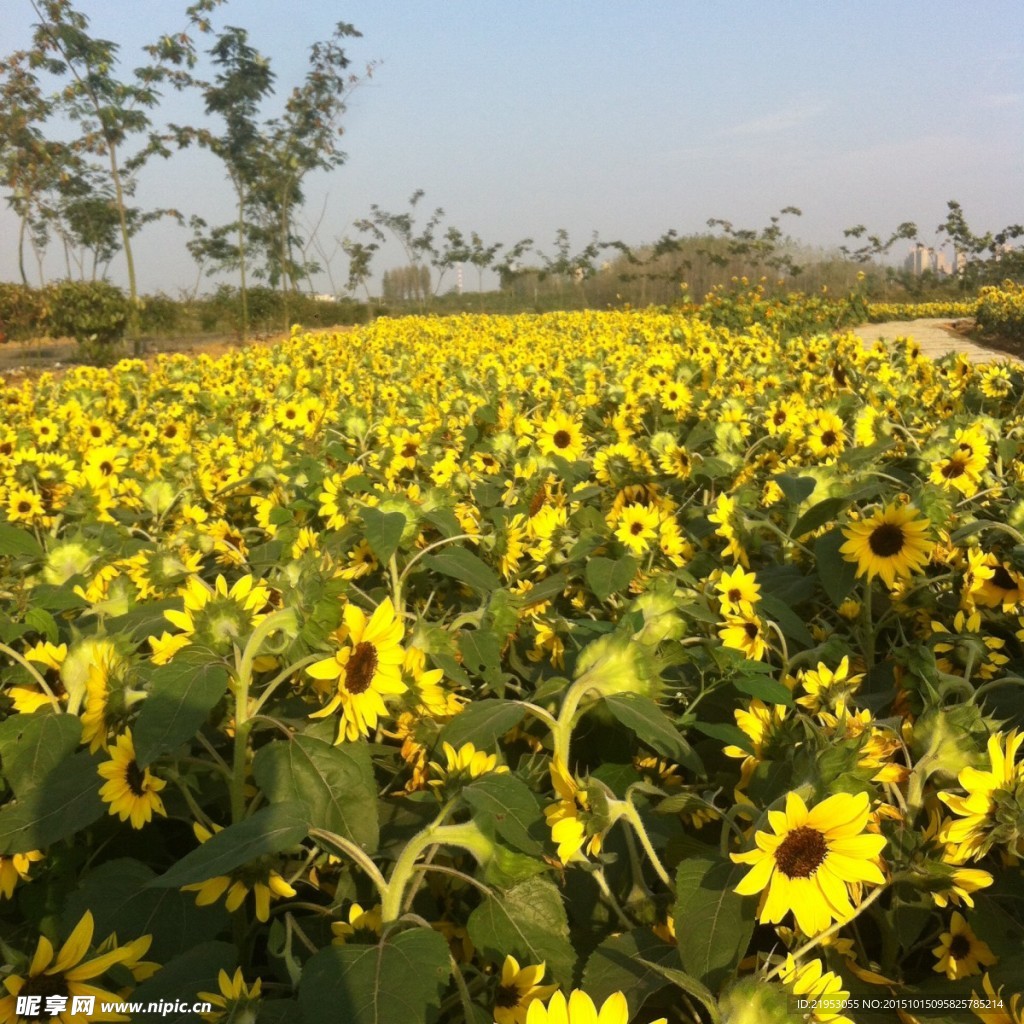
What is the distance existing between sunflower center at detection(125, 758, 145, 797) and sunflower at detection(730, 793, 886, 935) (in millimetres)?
679

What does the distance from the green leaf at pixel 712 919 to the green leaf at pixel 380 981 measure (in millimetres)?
230

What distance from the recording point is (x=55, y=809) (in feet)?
3.26

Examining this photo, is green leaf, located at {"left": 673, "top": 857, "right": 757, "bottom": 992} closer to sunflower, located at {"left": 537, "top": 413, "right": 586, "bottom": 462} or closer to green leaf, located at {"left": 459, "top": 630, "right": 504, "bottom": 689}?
green leaf, located at {"left": 459, "top": 630, "right": 504, "bottom": 689}

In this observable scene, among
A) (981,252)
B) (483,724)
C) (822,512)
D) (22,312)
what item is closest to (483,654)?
(483,724)

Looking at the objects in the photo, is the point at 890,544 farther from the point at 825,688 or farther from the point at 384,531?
the point at 384,531

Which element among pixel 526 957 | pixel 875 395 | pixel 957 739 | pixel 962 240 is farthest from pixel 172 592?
pixel 962 240

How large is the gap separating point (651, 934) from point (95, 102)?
16719 mm

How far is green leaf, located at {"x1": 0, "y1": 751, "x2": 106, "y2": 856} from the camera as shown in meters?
0.95

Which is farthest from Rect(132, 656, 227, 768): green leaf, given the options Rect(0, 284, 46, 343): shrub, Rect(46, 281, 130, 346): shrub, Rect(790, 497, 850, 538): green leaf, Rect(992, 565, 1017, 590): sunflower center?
Rect(0, 284, 46, 343): shrub

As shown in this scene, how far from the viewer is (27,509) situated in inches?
104

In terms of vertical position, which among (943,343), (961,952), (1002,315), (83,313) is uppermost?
(83,313)

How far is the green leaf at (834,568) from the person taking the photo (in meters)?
1.61

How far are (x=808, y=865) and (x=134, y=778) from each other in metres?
0.75

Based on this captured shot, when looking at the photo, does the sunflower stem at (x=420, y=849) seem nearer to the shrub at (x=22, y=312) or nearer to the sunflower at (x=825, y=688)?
the sunflower at (x=825, y=688)
